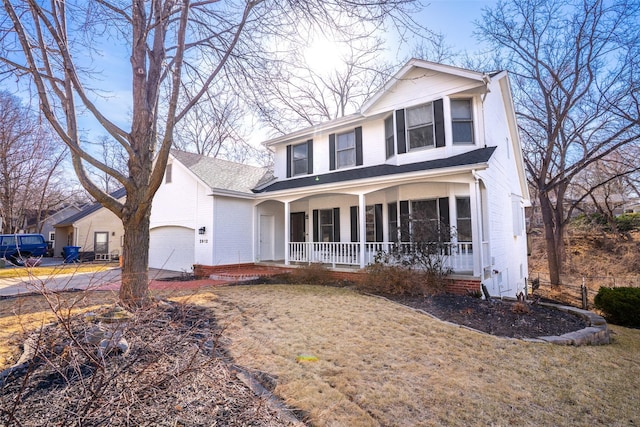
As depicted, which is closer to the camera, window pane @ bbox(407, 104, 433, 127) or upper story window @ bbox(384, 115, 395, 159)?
window pane @ bbox(407, 104, 433, 127)

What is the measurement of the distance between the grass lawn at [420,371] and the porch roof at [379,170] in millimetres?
4763

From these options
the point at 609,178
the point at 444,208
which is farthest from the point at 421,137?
the point at 609,178

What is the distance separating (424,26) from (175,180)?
479 inches

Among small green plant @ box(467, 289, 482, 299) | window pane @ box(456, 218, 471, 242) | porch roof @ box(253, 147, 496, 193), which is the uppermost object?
porch roof @ box(253, 147, 496, 193)

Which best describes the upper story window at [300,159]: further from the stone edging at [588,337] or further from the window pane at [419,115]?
the stone edging at [588,337]

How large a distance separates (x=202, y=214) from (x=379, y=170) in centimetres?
712

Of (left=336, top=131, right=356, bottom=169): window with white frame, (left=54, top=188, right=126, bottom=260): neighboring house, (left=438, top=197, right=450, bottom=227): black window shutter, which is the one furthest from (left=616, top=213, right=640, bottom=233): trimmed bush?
(left=54, top=188, right=126, bottom=260): neighboring house

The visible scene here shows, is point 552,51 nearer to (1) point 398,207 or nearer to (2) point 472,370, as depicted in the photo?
(1) point 398,207

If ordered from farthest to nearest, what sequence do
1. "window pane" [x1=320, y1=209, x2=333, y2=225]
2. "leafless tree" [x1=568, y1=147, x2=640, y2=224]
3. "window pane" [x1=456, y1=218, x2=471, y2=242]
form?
1. "leafless tree" [x1=568, y1=147, x2=640, y2=224]
2. "window pane" [x1=320, y1=209, x2=333, y2=225]
3. "window pane" [x1=456, y1=218, x2=471, y2=242]

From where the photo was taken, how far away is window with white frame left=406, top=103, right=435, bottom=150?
34.8ft

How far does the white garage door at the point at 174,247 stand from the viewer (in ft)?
45.4

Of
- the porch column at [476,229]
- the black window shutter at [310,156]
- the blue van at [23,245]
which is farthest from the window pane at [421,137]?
the blue van at [23,245]

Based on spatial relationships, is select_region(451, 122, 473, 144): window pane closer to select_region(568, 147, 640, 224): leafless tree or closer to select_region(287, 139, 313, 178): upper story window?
select_region(287, 139, 313, 178): upper story window

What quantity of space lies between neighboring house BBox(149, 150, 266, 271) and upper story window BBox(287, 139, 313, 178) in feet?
6.27
